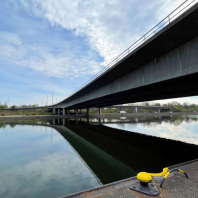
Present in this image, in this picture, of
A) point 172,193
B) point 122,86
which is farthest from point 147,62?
point 172,193

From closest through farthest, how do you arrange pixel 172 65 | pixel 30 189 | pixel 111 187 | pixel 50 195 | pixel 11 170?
pixel 111 187 → pixel 50 195 → pixel 30 189 → pixel 11 170 → pixel 172 65

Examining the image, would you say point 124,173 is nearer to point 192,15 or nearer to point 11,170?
point 11,170

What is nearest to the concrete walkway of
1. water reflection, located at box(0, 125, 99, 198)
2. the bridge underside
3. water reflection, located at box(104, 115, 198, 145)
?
water reflection, located at box(0, 125, 99, 198)

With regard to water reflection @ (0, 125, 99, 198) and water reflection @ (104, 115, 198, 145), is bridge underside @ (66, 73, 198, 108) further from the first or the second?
water reflection @ (0, 125, 99, 198)

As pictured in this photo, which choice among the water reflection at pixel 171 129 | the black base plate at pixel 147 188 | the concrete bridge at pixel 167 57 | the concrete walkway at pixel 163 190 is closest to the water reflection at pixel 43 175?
the concrete walkway at pixel 163 190

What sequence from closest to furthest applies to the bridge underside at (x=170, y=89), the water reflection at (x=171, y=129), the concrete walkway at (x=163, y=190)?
1. the concrete walkway at (x=163, y=190)
2. the bridge underside at (x=170, y=89)
3. the water reflection at (x=171, y=129)

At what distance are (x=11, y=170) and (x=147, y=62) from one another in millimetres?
14929

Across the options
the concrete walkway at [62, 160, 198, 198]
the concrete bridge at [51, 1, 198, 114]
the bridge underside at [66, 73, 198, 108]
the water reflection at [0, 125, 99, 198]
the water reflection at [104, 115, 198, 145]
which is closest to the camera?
the concrete walkway at [62, 160, 198, 198]

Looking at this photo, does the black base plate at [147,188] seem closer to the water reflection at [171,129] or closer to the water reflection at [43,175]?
the water reflection at [43,175]

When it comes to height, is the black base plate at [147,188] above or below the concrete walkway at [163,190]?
above

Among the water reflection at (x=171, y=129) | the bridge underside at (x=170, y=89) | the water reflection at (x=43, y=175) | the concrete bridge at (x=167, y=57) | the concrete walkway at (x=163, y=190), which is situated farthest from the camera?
the water reflection at (x=171, y=129)

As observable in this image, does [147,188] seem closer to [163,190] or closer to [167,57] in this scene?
[163,190]

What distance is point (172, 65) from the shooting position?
1137 cm

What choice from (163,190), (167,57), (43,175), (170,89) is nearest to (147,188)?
(163,190)
